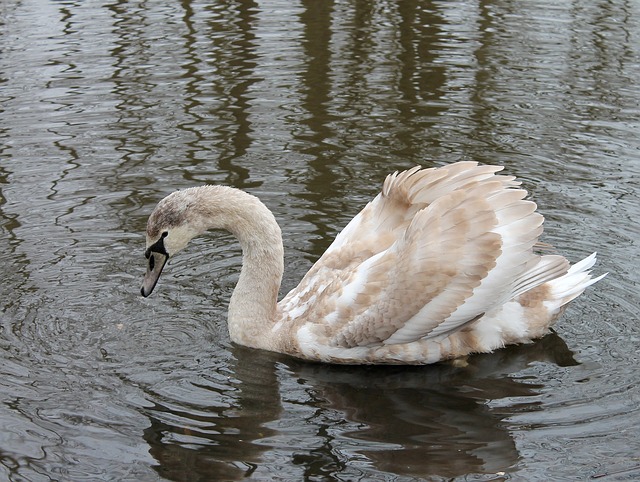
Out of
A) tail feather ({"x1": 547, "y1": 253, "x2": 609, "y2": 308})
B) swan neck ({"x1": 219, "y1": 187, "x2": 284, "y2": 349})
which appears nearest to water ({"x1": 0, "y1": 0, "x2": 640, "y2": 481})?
swan neck ({"x1": 219, "y1": 187, "x2": 284, "y2": 349})

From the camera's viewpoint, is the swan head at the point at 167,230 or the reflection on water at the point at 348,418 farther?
the swan head at the point at 167,230

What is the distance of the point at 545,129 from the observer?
38.7ft

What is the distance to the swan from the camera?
7332mm

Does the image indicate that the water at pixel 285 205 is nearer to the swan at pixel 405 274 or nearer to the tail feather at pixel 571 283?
the swan at pixel 405 274

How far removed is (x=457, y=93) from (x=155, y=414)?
292 inches

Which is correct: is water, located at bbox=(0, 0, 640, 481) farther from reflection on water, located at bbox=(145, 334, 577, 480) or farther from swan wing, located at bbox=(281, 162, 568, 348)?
swan wing, located at bbox=(281, 162, 568, 348)

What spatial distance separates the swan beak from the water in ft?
1.17

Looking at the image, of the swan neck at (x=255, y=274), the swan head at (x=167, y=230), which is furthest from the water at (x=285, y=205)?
the swan head at (x=167, y=230)

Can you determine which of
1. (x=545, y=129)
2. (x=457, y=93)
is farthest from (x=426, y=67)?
(x=545, y=129)

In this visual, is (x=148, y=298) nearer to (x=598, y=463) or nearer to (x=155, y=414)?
(x=155, y=414)

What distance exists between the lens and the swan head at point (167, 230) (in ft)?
25.1

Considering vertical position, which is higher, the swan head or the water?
the swan head

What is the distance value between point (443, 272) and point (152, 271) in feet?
6.83

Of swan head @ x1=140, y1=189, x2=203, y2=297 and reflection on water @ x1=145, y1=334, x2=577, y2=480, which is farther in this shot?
swan head @ x1=140, y1=189, x2=203, y2=297
